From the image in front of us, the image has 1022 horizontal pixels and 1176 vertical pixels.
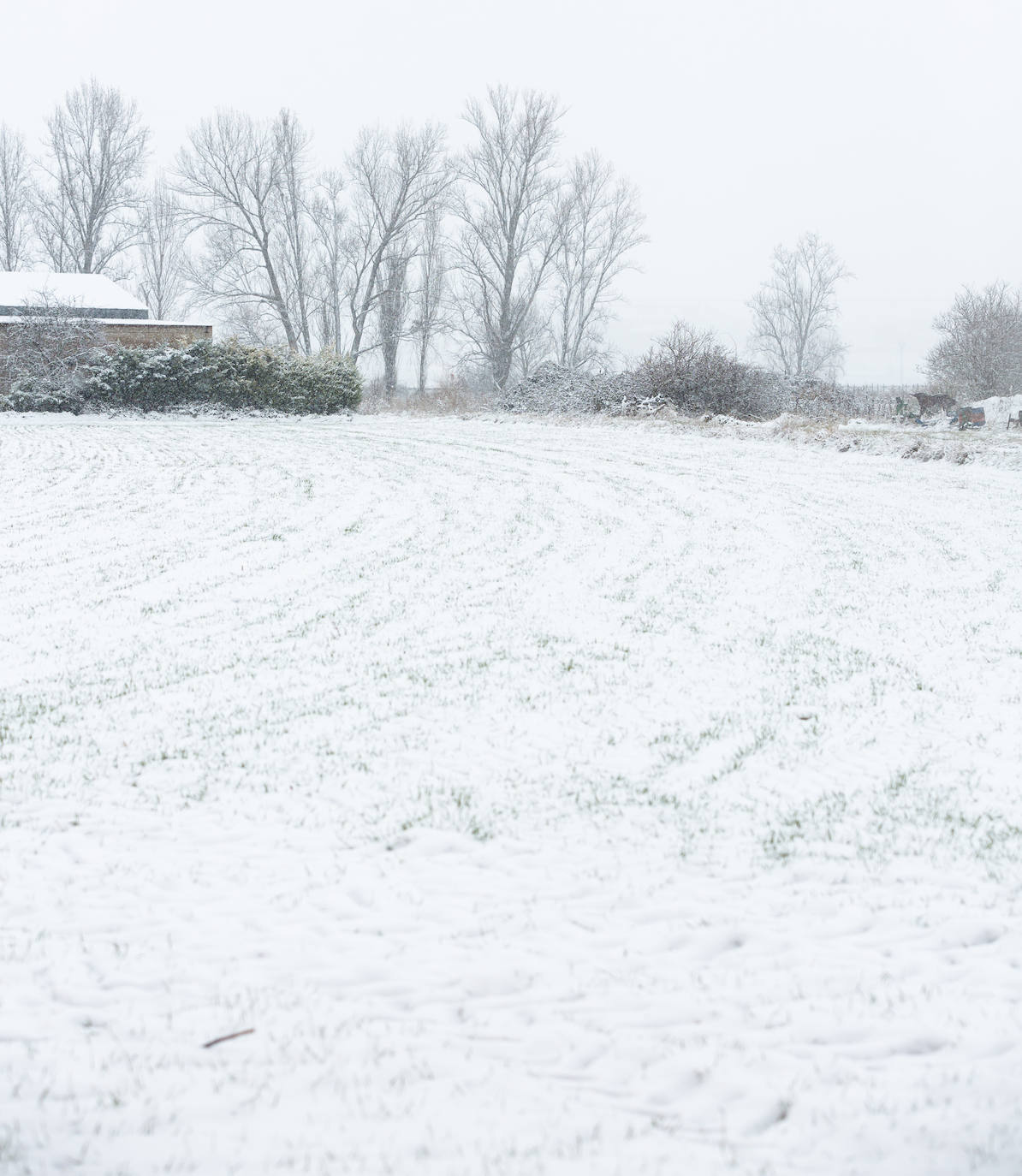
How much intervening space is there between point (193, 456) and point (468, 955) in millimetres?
13854

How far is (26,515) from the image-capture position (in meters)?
9.45

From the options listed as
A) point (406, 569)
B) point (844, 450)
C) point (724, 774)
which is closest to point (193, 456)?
point (406, 569)

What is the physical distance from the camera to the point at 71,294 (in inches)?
1154

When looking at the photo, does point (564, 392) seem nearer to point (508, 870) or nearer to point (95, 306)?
point (95, 306)

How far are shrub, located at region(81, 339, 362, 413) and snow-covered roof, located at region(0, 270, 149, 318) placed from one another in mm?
2830

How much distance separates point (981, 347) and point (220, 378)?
2280cm

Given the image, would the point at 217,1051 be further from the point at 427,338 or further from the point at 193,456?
the point at 427,338

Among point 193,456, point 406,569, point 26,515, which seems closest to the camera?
point 406,569

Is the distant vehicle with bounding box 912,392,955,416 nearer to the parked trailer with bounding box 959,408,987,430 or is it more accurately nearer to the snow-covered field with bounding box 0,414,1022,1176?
the parked trailer with bounding box 959,408,987,430

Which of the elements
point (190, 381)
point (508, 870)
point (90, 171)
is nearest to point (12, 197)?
point (90, 171)

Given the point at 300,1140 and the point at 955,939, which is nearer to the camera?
the point at 300,1140

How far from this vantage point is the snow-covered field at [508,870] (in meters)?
2.03

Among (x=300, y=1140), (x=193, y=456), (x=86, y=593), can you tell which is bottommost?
(x=300, y=1140)

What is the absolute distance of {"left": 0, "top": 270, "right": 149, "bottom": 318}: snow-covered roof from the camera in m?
27.4
